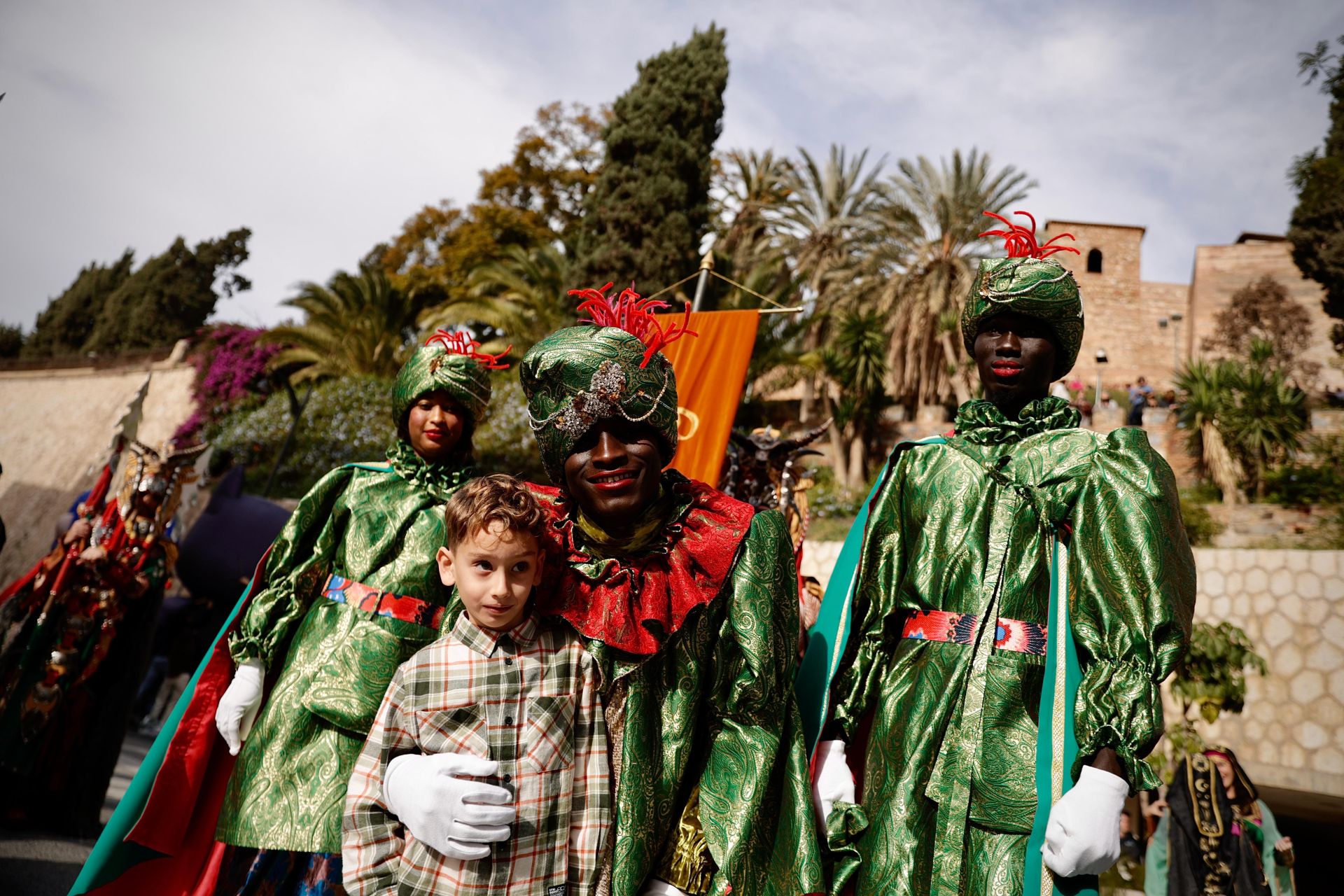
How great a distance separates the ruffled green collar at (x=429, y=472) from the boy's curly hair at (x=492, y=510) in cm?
129

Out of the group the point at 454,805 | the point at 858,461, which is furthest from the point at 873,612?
the point at 858,461

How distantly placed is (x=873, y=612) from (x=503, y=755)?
1110 mm

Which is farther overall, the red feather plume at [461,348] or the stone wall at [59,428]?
the stone wall at [59,428]

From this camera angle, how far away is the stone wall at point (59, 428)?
62.5 ft

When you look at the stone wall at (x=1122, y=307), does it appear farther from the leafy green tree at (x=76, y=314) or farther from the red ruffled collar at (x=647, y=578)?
the red ruffled collar at (x=647, y=578)

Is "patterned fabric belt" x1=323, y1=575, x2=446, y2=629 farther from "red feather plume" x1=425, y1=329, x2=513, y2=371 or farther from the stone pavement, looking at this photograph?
the stone pavement

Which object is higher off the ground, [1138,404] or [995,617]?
[1138,404]

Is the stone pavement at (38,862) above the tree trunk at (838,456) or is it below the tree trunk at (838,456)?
below

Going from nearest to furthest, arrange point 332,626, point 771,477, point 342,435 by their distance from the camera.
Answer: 1. point 332,626
2. point 771,477
3. point 342,435

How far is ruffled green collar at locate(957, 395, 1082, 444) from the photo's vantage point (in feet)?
8.39

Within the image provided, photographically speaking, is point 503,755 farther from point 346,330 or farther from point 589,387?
point 346,330

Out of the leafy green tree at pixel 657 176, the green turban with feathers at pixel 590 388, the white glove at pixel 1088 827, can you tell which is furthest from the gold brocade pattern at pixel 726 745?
the leafy green tree at pixel 657 176

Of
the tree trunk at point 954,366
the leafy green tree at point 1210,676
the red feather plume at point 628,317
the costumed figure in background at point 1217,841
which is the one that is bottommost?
the costumed figure in background at point 1217,841

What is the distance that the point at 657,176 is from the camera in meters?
17.2
